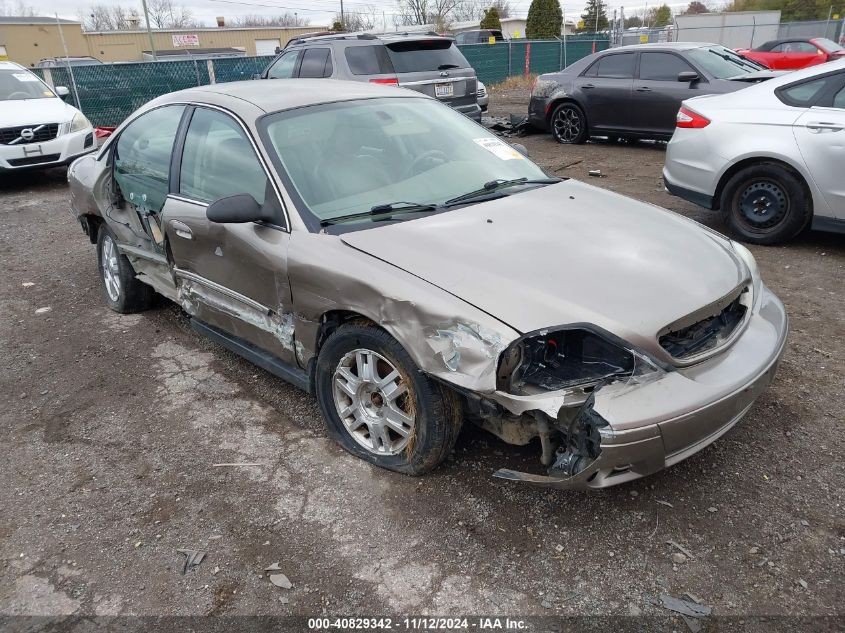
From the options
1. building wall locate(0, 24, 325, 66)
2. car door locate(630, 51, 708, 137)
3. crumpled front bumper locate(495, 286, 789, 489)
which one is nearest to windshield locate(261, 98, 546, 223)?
crumpled front bumper locate(495, 286, 789, 489)

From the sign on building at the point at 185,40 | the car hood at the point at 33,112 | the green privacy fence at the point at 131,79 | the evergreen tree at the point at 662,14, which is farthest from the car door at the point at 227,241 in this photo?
the evergreen tree at the point at 662,14

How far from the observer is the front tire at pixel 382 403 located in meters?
2.69

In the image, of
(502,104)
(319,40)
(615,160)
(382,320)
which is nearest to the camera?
(382,320)

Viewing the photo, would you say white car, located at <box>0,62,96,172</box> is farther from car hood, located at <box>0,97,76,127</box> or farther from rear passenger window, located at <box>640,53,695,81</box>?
rear passenger window, located at <box>640,53,695,81</box>

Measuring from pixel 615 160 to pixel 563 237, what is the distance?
24.5 feet

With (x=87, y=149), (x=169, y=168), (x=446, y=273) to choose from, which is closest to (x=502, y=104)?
(x=87, y=149)

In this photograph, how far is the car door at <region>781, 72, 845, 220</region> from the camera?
16.6 feet

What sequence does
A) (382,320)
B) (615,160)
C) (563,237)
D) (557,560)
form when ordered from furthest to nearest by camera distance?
(615,160) < (563,237) < (382,320) < (557,560)

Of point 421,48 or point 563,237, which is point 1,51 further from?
point 563,237

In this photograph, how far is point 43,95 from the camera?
10.5 meters

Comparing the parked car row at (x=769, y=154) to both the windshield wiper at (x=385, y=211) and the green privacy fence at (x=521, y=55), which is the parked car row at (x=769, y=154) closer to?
the windshield wiper at (x=385, y=211)

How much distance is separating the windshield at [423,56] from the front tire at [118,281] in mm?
5723

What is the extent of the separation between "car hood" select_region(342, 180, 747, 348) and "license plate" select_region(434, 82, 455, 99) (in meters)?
6.84

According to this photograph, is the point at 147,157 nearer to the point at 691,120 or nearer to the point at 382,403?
the point at 382,403
